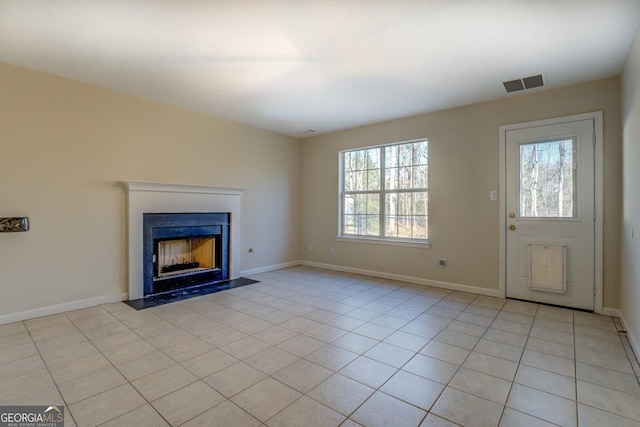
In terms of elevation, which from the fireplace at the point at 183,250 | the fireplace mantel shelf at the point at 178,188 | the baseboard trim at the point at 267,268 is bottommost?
the baseboard trim at the point at 267,268

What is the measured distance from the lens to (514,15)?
2262mm

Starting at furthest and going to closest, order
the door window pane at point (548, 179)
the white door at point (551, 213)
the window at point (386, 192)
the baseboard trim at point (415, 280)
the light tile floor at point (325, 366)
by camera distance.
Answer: the window at point (386, 192), the baseboard trim at point (415, 280), the door window pane at point (548, 179), the white door at point (551, 213), the light tile floor at point (325, 366)

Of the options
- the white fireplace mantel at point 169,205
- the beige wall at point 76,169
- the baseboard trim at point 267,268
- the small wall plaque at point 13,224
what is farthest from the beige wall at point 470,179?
the small wall plaque at point 13,224

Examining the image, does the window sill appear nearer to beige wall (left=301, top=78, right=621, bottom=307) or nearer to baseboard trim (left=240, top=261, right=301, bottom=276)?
beige wall (left=301, top=78, right=621, bottom=307)

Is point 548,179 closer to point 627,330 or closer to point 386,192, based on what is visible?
point 627,330

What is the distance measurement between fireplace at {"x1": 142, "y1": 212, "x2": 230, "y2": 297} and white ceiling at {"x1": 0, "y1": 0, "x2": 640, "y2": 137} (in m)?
1.66

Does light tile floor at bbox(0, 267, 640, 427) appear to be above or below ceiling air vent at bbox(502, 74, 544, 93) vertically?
below

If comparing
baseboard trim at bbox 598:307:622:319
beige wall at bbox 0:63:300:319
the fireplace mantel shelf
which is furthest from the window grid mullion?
baseboard trim at bbox 598:307:622:319

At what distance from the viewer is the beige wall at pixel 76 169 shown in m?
3.08

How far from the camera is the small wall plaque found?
2.89m

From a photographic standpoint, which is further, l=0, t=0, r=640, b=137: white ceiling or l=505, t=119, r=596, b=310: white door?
l=505, t=119, r=596, b=310: white door

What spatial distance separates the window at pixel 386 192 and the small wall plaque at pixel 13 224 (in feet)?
14.0

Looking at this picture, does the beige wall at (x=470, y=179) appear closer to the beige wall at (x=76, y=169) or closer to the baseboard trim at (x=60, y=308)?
the beige wall at (x=76, y=169)

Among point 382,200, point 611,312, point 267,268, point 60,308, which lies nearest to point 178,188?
Answer: point 60,308
